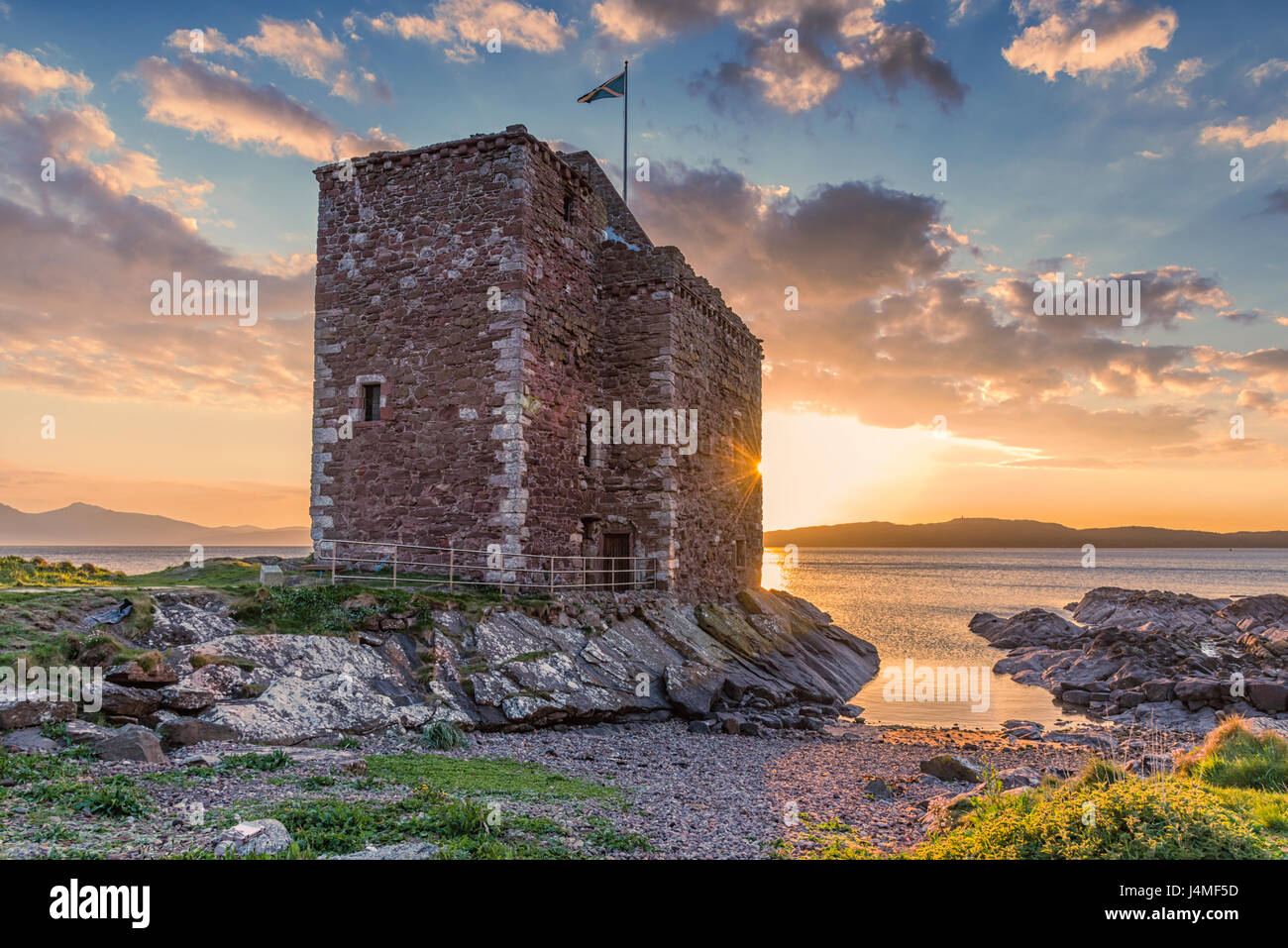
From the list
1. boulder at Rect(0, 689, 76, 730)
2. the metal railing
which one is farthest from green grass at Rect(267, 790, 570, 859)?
the metal railing

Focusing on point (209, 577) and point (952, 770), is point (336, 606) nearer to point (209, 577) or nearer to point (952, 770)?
point (209, 577)

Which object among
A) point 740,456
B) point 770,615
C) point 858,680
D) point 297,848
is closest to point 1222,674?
point 858,680

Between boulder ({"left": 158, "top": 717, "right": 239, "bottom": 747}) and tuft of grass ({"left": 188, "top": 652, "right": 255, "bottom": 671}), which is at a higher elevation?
tuft of grass ({"left": 188, "top": 652, "right": 255, "bottom": 671})

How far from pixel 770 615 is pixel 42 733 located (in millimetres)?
21534

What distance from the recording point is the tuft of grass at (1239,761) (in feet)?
34.0

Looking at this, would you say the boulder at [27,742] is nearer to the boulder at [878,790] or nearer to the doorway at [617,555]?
the boulder at [878,790]

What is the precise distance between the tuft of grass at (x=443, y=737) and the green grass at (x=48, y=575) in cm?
815

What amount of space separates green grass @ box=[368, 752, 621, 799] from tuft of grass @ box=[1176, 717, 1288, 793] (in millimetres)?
8196

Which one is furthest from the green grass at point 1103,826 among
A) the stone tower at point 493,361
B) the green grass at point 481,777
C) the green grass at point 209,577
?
the green grass at point 209,577

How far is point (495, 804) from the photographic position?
8.48 m

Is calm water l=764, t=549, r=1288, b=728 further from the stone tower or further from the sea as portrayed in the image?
the stone tower

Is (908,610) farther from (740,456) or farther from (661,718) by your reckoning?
(661,718)

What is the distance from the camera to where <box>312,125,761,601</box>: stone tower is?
A: 18828 millimetres
